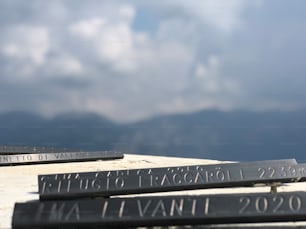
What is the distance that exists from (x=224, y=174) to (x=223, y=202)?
5.83 feet

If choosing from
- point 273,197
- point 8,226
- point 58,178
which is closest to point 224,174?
point 273,197

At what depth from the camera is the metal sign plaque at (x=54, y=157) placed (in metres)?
12.6

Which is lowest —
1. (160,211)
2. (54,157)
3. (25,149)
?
(160,211)

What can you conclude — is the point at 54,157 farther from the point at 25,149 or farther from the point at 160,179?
the point at 160,179

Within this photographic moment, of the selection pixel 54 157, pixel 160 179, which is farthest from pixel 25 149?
pixel 160 179

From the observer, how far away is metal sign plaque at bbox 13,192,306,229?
15.9 ft

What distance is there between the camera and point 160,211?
4957mm

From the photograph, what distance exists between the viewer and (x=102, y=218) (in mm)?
4859

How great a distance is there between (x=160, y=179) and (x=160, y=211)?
171 cm

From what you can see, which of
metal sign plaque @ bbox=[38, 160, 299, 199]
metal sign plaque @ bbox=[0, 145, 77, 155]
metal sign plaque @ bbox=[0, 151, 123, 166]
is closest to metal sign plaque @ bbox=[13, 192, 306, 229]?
metal sign plaque @ bbox=[38, 160, 299, 199]

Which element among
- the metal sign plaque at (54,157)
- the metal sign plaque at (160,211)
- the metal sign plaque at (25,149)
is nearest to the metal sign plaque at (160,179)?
the metal sign plaque at (160,211)

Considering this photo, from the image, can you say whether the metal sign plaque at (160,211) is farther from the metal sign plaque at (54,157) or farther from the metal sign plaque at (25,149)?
the metal sign plaque at (25,149)

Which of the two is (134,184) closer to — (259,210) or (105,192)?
(105,192)

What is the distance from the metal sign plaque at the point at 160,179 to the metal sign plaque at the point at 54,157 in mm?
6211
